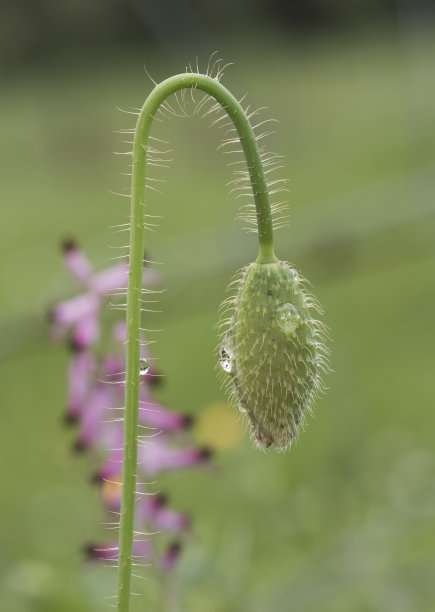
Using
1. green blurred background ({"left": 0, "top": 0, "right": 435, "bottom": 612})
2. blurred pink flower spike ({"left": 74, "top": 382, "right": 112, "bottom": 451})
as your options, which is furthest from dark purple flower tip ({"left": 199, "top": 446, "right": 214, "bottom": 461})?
green blurred background ({"left": 0, "top": 0, "right": 435, "bottom": 612})

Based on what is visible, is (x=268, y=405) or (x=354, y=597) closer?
(x=268, y=405)

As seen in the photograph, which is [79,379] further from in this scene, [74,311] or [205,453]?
[205,453]

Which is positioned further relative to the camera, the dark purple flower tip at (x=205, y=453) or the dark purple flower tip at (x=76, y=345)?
the dark purple flower tip at (x=205, y=453)

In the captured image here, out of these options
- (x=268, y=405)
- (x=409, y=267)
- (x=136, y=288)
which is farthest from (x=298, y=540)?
(x=409, y=267)

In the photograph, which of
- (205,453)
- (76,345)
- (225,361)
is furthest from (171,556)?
(225,361)

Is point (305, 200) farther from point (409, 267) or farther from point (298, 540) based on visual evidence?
point (298, 540)

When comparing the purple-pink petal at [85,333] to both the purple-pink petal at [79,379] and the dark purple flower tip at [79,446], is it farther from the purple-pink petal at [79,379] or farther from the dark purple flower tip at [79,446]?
the dark purple flower tip at [79,446]

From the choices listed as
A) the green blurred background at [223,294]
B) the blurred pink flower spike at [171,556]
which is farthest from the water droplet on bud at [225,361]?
the green blurred background at [223,294]

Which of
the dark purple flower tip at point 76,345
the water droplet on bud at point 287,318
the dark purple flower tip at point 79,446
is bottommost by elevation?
the dark purple flower tip at point 79,446
